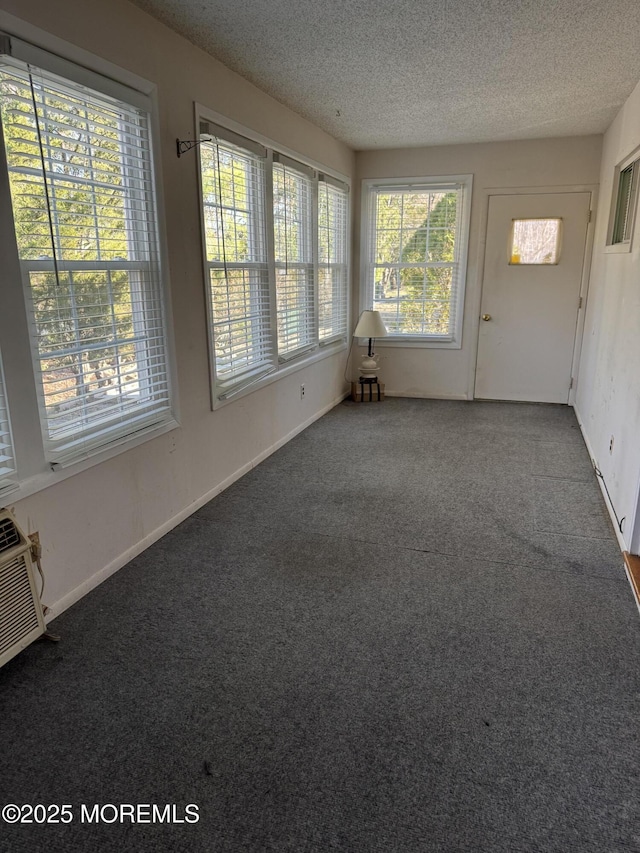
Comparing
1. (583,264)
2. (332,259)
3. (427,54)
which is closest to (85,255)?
(427,54)

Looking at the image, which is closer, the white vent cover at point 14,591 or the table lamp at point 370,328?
the white vent cover at point 14,591

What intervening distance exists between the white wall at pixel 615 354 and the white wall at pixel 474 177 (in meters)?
0.36

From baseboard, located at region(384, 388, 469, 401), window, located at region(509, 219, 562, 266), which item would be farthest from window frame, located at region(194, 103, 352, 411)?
window, located at region(509, 219, 562, 266)

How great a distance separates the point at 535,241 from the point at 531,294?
0.51 meters

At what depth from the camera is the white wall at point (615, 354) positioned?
2793mm

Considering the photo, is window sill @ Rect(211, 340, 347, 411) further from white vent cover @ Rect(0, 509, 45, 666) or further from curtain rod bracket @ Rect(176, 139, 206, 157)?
white vent cover @ Rect(0, 509, 45, 666)

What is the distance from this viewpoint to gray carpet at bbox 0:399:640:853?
140 cm

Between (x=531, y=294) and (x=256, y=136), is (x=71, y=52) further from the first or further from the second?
(x=531, y=294)

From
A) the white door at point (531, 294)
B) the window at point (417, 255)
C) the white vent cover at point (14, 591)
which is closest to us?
the white vent cover at point (14, 591)

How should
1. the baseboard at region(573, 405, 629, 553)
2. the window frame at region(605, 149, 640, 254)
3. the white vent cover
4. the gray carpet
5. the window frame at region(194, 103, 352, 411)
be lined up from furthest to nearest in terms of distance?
the window frame at region(605, 149, 640, 254) < the window frame at region(194, 103, 352, 411) < the baseboard at region(573, 405, 629, 553) < the white vent cover < the gray carpet

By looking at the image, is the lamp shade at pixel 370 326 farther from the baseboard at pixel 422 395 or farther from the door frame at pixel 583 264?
the door frame at pixel 583 264

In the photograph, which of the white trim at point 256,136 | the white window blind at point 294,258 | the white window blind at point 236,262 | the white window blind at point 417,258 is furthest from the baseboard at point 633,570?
the white window blind at point 417,258

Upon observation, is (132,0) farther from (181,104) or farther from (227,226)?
(227,226)

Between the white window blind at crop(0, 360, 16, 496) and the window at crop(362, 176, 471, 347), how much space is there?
455cm
